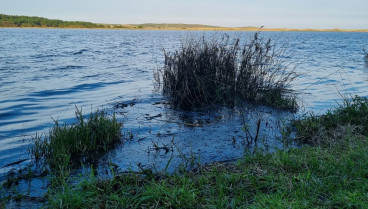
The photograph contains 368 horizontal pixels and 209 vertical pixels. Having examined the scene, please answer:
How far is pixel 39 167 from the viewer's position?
507cm

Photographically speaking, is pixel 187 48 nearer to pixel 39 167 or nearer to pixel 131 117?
pixel 131 117

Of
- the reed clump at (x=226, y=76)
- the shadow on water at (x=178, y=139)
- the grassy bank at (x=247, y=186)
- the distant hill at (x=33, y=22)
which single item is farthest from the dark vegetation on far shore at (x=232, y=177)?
the distant hill at (x=33, y=22)

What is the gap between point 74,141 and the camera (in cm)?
550

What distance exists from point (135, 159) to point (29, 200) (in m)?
1.89

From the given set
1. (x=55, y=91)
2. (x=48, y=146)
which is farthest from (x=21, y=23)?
(x=48, y=146)

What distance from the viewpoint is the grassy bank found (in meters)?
3.42

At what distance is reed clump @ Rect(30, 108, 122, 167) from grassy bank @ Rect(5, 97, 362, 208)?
1039mm

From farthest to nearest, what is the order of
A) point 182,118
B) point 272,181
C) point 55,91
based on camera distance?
point 55,91 < point 182,118 < point 272,181

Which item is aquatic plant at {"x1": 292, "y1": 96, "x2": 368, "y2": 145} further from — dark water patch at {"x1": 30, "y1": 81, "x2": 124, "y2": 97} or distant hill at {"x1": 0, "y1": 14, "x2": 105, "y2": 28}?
distant hill at {"x1": 0, "y1": 14, "x2": 105, "y2": 28}

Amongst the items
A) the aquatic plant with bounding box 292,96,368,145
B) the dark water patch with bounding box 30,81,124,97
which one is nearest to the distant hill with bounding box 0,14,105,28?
the dark water patch with bounding box 30,81,124,97

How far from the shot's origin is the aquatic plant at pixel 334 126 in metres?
6.04

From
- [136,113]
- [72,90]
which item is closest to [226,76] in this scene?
[136,113]

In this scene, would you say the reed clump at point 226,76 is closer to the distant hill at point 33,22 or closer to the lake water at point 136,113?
the lake water at point 136,113

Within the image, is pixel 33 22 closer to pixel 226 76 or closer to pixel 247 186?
pixel 226 76
